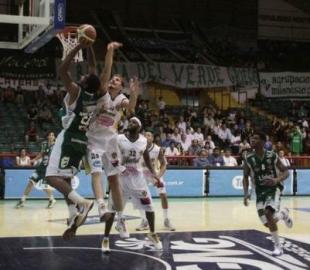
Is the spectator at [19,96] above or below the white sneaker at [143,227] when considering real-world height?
above

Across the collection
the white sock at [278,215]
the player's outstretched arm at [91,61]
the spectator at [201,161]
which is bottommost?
the white sock at [278,215]

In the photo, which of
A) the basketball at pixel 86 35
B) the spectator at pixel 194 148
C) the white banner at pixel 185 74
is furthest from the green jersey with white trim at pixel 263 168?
the white banner at pixel 185 74

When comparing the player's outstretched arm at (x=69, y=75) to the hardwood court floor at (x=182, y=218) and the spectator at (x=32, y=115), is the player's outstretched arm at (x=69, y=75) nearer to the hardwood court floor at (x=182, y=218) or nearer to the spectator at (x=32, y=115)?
the hardwood court floor at (x=182, y=218)

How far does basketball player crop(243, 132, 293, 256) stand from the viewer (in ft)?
27.0

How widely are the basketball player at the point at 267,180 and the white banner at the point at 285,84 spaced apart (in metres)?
18.3

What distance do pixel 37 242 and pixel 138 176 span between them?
6.11ft

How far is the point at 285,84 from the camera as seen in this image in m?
26.4

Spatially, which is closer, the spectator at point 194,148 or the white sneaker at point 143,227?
the white sneaker at point 143,227

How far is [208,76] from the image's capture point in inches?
998

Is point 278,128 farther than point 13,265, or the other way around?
point 278,128

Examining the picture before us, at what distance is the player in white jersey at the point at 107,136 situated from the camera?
6770 millimetres

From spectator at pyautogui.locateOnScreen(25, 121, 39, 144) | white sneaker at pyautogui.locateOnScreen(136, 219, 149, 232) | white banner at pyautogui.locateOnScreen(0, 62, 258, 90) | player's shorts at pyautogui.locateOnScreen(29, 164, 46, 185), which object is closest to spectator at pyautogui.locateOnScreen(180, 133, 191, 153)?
spectator at pyautogui.locateOnScreen(25, 121, 39, 144)

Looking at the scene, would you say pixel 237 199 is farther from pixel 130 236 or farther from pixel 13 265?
pixel 13 265

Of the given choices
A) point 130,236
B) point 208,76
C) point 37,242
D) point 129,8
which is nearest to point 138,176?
point 130,236
